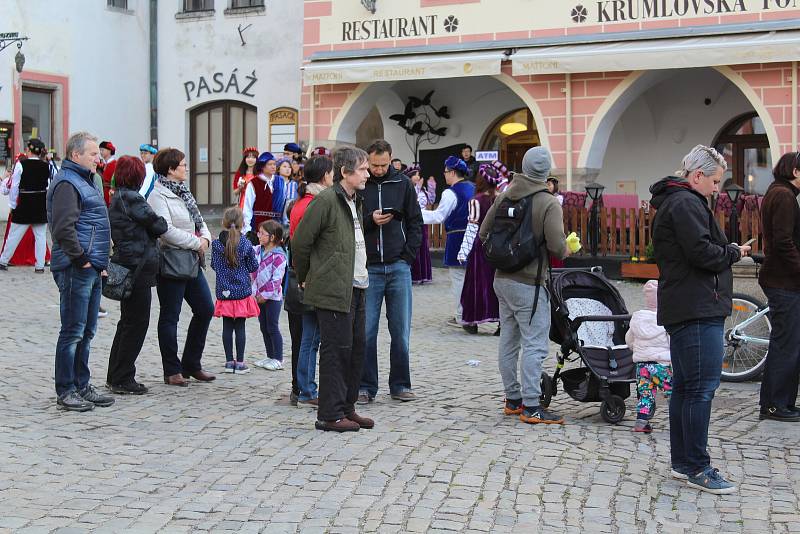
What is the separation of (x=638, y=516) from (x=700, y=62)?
12687 millimetres

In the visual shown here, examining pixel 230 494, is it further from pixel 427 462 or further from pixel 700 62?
pixel 700 62

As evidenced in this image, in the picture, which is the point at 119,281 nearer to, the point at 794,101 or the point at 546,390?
the point at 546,390

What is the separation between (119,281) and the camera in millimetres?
8266

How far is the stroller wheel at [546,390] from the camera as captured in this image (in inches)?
310

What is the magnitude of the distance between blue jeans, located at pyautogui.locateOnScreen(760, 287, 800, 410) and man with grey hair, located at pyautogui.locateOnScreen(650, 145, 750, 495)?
177 cm

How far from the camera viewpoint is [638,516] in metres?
5.67

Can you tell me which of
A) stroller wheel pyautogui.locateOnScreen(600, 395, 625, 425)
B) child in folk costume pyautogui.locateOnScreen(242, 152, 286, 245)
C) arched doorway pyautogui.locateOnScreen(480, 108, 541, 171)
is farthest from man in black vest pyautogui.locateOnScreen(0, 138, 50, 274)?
stroller wheel pyautogui.locateOnScreen(600, 395, 625, 425)

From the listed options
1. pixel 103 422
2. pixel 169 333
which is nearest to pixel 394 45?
pixel 169 333

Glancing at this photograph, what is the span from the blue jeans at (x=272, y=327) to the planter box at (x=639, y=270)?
827cm

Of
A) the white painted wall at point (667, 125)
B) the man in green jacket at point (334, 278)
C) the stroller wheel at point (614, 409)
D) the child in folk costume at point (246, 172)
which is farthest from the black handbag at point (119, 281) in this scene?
the white painted wall at point (667, 125)

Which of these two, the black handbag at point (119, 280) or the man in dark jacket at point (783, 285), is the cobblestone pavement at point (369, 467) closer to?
the man in dark jacket at point (783, 285)

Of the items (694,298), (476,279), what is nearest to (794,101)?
(476,279)

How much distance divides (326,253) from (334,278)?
0.52 feet

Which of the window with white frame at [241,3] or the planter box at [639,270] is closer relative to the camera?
the planter box at [639,270]
